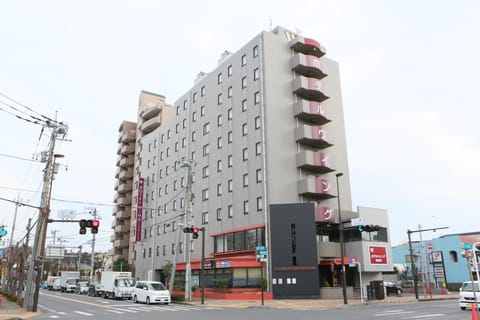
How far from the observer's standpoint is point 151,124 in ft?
259

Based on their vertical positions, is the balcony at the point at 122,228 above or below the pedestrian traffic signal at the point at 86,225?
above

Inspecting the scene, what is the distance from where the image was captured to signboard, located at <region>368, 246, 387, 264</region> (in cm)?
4262

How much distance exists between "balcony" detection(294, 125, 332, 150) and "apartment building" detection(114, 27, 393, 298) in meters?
0.12

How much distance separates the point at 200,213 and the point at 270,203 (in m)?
13.8

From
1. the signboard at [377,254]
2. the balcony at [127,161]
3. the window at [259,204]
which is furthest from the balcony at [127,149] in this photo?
the signboard at [377,254]

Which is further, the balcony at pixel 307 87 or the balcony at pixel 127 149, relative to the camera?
the balcony at pixel 127 149

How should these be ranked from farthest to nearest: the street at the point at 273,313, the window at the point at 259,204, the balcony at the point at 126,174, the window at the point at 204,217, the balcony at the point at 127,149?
the balcony at the point at 127,149 < the balcony at the point at 126,174 < the window at the point at 204,217 < the window at the point at 259,204 < the street at the point at 273,313

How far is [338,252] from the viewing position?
42781mm

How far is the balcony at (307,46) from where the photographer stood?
4841 centimetres

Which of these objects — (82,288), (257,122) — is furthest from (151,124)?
(257,122)

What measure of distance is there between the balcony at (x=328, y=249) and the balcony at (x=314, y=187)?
17.2ft

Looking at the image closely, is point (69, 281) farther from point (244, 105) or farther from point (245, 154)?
point (244, 105)

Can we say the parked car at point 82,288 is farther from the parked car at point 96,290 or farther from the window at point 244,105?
the window at point 244,105

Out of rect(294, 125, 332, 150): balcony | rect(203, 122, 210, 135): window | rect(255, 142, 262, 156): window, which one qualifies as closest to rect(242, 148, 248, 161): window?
rect(255, 142, 262, 156): window
